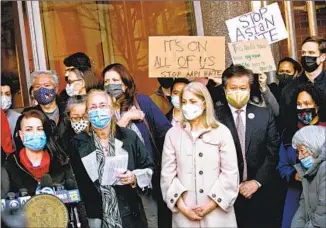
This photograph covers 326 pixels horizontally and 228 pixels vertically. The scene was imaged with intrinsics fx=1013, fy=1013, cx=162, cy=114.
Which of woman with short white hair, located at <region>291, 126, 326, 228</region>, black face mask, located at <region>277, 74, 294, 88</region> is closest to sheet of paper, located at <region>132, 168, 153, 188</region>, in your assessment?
woman with short white hair, located at <region>291, 126, 326, 228</region>

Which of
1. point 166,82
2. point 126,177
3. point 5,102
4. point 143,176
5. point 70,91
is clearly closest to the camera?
point 126,177

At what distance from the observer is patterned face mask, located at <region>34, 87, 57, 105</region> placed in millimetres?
8922

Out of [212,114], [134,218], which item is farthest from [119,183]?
[212,114]

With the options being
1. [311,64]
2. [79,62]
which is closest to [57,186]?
[79,62]

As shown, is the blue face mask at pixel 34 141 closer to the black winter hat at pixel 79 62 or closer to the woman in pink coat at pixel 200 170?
the woman in pink coat at pixel 200 170

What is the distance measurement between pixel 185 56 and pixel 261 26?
83cm

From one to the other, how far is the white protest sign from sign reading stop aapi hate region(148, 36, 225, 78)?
335 mm

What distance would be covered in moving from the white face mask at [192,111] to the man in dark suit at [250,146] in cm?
58

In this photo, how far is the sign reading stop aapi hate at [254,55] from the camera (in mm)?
9414

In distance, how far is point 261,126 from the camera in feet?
29.2

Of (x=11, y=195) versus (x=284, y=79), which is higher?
(x=284, y=79)

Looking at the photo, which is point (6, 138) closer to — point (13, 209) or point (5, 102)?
point (5, 102)

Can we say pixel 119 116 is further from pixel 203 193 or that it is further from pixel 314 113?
pixel 314 113

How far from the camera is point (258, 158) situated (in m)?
8.87
